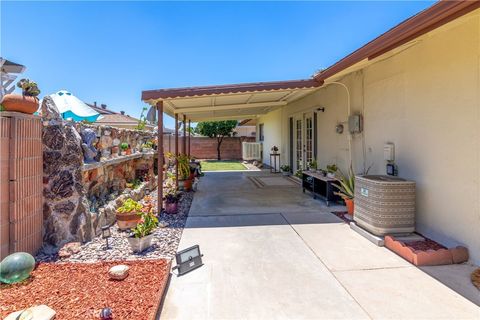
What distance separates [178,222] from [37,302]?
294 centimetres

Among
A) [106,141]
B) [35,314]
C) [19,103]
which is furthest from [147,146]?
[35,314]

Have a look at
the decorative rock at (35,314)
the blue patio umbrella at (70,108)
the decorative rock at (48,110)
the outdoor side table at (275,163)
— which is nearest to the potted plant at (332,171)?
the decorative rock at (48,110)

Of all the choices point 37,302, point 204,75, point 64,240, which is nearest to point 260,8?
point 64,240

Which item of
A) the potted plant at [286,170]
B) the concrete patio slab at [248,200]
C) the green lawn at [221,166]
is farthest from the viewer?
the green lawn at [221,166]

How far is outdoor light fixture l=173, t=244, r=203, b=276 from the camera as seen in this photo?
3.34 m

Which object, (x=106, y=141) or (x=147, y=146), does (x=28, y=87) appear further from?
(x=147, y=146)

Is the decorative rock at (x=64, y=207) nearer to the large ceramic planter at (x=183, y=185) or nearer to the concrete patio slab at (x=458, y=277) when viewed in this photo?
the large ceramic planter at (x=183, y=185)

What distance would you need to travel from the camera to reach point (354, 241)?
432cm

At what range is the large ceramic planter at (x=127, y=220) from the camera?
4750 millimetres

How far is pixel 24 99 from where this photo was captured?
134 inches

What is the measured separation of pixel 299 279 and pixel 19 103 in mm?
3985

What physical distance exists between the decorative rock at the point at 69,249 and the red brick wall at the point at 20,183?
314mm

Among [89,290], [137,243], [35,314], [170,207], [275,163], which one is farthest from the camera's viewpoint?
[275,163]

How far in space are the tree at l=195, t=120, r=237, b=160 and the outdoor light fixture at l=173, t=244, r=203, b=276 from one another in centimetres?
1874
